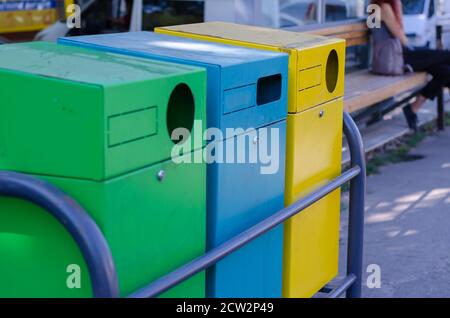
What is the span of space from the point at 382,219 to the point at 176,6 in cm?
338

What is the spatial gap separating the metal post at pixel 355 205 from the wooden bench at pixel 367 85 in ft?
10.3

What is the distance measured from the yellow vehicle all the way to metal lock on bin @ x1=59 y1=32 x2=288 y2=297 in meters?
6.84

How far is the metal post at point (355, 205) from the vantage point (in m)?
3.50

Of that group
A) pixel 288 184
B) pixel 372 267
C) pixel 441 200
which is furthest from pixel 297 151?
pixel 441 200

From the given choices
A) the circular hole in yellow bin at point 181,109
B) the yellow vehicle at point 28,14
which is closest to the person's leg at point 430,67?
the yellow vehicle at point 28,14

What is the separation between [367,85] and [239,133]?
5.34 meters

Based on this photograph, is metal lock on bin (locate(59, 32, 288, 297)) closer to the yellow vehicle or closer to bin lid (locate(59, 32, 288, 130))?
bin lid (locate(59, 32, 288, 130))

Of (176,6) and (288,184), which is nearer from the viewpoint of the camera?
(288,184)

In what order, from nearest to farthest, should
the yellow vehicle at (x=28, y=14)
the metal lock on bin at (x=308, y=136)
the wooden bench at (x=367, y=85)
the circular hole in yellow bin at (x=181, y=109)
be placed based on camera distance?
the circular hole in yellow bin at (x=181, y=109) → the metal lock on bin at (x=308, y=136) → the wooden bench at (x=367, y=85) → the yellow vehicle at (x=28, y=14)

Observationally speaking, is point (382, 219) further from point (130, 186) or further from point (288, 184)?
point (130, 186)

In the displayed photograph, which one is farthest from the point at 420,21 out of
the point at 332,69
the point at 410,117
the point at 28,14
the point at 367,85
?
the point at 332,69

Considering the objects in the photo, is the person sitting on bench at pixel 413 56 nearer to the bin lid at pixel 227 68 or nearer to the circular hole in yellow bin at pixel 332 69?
the circular hole in yellow bin at pixel 332 69

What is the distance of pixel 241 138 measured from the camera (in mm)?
2766

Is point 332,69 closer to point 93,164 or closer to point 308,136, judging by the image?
point 308,136
